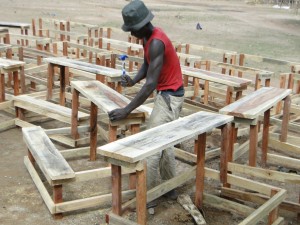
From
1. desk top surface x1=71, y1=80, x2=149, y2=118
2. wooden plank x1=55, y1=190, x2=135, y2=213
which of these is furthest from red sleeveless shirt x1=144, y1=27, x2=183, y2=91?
wooden plank x1=55, y1=190, x2=135, y2=213

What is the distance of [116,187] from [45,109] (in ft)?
10.8

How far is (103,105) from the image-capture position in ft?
16.2

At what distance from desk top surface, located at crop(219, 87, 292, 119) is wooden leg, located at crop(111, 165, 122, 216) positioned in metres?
1.58

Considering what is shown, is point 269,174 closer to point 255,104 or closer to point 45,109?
point 255,104

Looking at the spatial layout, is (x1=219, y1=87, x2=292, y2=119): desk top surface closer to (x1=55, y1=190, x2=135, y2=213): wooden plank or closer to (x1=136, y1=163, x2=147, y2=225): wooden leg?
(x1=55, y1=190, x2=135, y2=213): wooden plank

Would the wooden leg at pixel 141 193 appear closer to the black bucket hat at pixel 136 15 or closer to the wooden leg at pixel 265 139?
the black bucket hat at pixel 136 15

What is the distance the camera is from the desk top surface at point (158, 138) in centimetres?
353

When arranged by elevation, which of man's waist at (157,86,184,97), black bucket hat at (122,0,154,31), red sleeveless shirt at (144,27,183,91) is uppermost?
black bucket hat at (122,0,154,31)

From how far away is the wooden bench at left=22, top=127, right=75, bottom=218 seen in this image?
4488 millimetres

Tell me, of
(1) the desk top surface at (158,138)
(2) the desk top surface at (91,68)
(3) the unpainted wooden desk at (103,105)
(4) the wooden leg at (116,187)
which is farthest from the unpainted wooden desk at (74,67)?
(4) the wooden leg at (116,187)

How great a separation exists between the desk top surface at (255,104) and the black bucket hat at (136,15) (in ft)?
4.47

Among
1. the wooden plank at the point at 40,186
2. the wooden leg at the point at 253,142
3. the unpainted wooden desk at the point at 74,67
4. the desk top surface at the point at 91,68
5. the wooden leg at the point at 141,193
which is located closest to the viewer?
the wooden leg at the point at 141,193

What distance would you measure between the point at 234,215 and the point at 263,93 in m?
1.86

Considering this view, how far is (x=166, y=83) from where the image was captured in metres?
4.73
